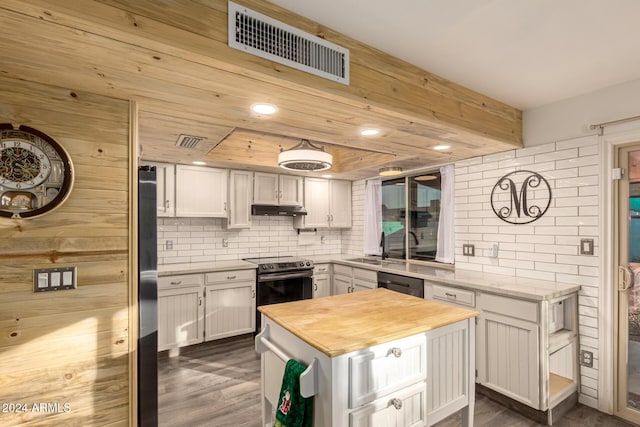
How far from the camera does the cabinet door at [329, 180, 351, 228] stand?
489cm

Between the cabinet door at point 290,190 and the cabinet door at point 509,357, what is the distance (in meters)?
2.78

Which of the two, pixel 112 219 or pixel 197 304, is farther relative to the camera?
pixel 197 304

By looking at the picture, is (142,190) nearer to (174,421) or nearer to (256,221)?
(174,421)

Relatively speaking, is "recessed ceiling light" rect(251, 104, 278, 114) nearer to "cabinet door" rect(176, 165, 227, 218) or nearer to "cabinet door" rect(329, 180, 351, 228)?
"cabinet door" rect(176, 165, 227, 218)

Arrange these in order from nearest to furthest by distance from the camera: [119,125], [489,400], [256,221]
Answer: [119,125] < [489,400] < [256,221]

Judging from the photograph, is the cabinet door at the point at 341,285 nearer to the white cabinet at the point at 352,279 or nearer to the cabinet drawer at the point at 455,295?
the white cabinet at the point at 352,279

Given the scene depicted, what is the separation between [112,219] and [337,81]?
1.43 metres

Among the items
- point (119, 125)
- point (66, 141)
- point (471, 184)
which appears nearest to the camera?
point (66, 141)

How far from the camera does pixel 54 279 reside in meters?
1.53

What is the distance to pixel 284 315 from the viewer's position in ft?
6.00

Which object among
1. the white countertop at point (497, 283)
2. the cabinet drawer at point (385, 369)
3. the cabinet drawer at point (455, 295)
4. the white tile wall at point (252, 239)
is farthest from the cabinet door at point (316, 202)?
the cabinet drawer at point (385, 369)

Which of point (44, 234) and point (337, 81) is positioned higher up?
point (337, 81)

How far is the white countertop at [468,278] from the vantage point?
2334 millimetres

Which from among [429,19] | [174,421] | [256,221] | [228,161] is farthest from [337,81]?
[256,221]
